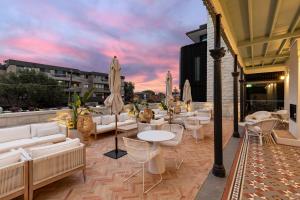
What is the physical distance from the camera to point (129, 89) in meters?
26.6

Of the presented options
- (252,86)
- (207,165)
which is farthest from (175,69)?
(207,165)

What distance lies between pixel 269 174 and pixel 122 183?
3036 mm

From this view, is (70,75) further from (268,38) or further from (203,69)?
(268,38)

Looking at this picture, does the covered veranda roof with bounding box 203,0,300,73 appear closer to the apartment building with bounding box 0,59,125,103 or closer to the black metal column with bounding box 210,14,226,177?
the black metal column with bounding box 210,14,226,177

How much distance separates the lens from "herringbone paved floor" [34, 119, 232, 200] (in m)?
2.71

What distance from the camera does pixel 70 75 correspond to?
1220 inches

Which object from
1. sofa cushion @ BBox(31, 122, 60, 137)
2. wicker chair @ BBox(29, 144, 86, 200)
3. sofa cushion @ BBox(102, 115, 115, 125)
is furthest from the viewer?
sofa cushion @ BBox(102, 115, 115, 125)

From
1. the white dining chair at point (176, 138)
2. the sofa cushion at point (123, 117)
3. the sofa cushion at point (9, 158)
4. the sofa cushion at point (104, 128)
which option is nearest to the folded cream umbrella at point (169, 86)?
the sofa cushion at point (123, 117)

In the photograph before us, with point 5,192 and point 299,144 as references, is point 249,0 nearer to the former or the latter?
point 299,144

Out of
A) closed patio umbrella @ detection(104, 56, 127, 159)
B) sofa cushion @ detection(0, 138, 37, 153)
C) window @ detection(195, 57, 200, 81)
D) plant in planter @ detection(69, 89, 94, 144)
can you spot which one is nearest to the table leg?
closed patio umbrella @ detection(104, 56, 127, 159)

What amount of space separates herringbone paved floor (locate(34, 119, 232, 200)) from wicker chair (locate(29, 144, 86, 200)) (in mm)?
281

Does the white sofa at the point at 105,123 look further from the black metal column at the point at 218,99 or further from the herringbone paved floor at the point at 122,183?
the black metal column at the point at 218,99

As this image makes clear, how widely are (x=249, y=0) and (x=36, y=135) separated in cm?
669

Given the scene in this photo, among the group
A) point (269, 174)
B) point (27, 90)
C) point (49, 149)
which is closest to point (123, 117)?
point (49, 149)
